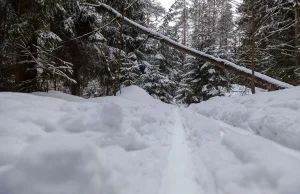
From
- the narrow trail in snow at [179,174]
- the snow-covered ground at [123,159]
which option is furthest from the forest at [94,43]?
the narrow trail in snow at [179,174]

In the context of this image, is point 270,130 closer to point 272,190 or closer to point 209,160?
point 209,160

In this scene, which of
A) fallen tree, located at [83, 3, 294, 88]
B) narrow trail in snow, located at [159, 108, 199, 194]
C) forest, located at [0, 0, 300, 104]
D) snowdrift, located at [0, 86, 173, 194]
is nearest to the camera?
snowdrift, located at [0, 86, 173, 194]

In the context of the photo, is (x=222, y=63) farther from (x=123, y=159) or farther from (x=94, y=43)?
(x=123, y=159)

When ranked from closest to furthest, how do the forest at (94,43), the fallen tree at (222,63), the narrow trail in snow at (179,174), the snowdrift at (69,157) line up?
the snowdrift at (69,157) < the narrow trail in snow at (179,174) < the forest at (94,43) < the fallen tree at (222,63)

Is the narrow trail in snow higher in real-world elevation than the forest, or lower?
lower

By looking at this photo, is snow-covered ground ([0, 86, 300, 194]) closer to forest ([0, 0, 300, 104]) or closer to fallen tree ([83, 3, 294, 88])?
forest ([0, 0, 300, 104])

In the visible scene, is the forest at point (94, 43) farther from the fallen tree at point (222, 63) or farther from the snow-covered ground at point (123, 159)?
the snow-covered ground at point (123, 159)

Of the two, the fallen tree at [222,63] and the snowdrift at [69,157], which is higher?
the fallen tree at [222,63]

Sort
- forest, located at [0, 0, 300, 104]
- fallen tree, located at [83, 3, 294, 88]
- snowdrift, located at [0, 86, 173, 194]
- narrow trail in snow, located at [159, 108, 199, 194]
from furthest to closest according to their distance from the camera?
1. fallen tree, located at [83, 3, 294, 88]
2. forest, located at [0, 0, 300, 104]
3. narrow trail in snow, located at [159, 108, 199, 194]
4. snowdrift, located at [0, 86, 173, 194]

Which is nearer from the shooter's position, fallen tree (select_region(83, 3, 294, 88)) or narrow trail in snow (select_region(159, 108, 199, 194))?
narrow trail in snow (select_region(159, 108, 199, 194))

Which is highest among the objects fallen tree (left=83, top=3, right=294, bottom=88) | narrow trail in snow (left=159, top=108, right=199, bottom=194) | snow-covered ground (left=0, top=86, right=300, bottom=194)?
fallen tree (left=83, top=3, right=294, bottom=88)

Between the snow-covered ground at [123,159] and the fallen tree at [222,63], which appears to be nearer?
the snow-covered ground at [123,159]

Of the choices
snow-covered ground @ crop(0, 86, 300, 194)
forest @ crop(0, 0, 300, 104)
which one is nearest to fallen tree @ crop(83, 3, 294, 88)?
forest @ crop(0, 0, 300, 104)

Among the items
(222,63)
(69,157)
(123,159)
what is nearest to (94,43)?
(222,63)
